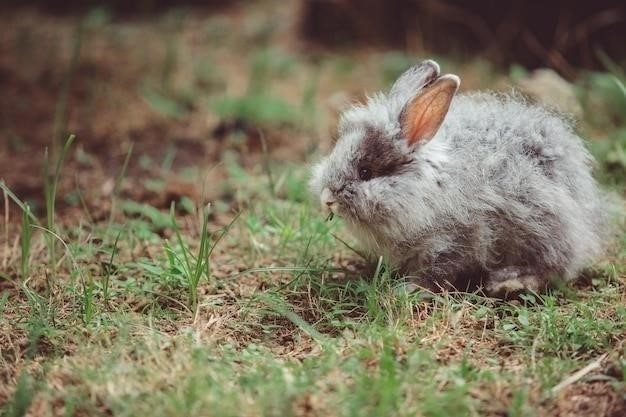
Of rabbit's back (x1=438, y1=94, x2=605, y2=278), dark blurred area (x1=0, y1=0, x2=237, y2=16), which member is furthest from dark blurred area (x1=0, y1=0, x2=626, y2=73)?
rabbit's back (x1=438, y1=94, x2=605, y2=278)

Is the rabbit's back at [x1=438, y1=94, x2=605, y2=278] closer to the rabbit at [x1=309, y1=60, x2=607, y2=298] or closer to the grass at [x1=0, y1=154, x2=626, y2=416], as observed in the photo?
the rabbit at [x1=309, y1=60, x2=607, y2=298]

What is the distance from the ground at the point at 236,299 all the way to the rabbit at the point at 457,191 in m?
0.16

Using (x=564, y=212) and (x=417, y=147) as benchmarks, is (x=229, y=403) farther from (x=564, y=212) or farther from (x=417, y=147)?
(x=564, y=212)

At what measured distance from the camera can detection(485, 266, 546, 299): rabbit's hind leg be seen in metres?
3.45

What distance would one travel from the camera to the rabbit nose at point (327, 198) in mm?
3428

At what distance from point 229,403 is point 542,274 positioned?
1.71 meters

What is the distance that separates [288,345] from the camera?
10.6ft

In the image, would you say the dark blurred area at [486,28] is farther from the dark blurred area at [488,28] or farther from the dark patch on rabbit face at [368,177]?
the dark patch on rabbit face at [368,177]

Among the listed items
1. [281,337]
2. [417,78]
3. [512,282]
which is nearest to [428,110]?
[417,78]

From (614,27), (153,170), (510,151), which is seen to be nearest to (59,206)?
(153,170)

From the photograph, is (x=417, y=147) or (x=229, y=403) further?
(x=417, y=147)

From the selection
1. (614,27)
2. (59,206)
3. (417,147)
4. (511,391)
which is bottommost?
(59,206)

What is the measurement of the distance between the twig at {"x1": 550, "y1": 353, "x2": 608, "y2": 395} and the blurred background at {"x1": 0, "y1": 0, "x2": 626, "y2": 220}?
1442 millimetres

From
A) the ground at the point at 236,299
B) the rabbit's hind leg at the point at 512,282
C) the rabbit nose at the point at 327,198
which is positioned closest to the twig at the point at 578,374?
the ground at the point at 236,299
